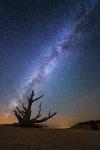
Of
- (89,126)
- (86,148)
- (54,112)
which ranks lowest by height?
(86,148)

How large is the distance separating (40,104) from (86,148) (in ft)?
36.1

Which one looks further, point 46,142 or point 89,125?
point 89,125

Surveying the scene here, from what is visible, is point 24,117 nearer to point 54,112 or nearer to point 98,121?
point 54,112

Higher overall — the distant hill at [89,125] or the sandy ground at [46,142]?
the distant hill at [89,125]

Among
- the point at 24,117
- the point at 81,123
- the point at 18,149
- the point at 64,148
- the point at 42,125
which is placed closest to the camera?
the point at 18,149

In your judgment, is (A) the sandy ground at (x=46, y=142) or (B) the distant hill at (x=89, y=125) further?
(B) the distant hill at (x=89, y=125)

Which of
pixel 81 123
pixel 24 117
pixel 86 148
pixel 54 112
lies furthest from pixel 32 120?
pixel 86 148

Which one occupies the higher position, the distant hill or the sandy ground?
the distant hill

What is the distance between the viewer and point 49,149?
5.46 m

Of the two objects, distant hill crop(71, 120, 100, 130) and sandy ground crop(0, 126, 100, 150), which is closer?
sandy ground crop(0, 126, 100, 150)

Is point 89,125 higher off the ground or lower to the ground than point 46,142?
higher

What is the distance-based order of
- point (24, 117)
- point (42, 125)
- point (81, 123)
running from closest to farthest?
point (42, 125), point (24, 117), point (81, 123)

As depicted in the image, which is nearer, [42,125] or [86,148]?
[86,148]

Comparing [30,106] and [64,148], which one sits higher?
[30,106]
